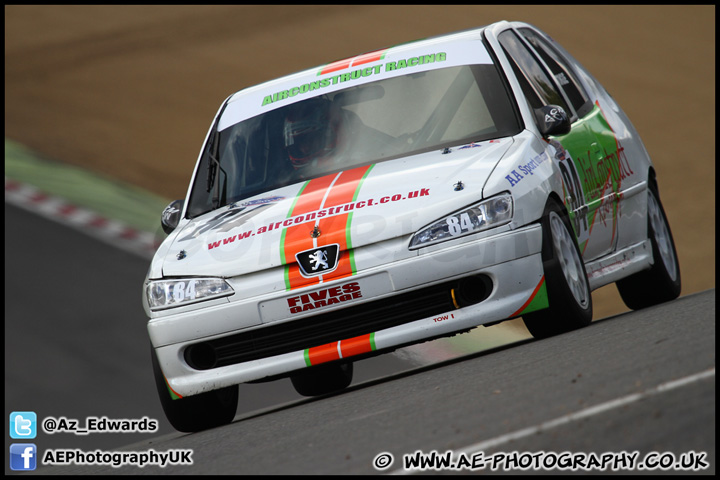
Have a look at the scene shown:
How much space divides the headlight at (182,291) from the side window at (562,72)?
2.72m

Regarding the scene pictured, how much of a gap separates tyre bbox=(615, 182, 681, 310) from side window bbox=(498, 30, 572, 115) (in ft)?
3.49

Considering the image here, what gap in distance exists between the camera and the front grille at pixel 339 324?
19.1 feet

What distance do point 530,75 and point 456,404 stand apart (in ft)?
9.51

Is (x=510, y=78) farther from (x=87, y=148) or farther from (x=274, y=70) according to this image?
(x=274, y=70)

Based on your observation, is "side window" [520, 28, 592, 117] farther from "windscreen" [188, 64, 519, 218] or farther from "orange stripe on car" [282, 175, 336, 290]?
"orange stripe on car" [282, 175, 336, 290]

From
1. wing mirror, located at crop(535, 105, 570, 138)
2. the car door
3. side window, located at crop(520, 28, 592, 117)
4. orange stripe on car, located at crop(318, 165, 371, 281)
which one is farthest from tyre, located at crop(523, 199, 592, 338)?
side window, located at crop(520, 28, 592, 117)

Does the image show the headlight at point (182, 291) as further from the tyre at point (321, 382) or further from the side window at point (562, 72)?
the side window at point (562, 72)

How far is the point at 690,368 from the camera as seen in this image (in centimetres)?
447

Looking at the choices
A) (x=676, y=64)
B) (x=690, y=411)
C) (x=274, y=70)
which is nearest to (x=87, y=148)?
(x=274, y=70)

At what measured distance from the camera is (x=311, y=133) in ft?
22.9

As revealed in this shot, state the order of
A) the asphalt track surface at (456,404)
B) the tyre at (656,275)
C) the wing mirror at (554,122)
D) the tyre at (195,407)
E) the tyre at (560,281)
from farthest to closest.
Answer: the tyre at (656,275) < the wing mirror at (554,122) < the tyre at (195,407) < the tyre at (560,281) < the asphalt track surface at (456,404)

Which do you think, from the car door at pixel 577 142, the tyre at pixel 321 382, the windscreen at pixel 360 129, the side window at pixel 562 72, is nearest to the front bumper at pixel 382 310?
the car door at pixel 577 142

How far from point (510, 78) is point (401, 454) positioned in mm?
3227
